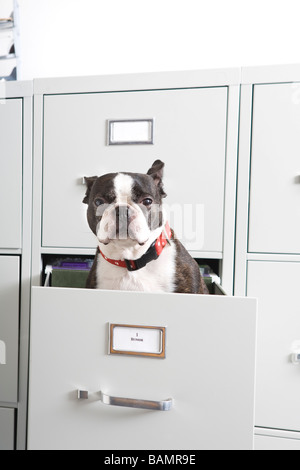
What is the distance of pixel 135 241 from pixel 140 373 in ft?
0.75

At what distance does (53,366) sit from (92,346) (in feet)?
0.25

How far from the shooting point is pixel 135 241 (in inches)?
21.8

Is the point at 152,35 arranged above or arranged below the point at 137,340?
above

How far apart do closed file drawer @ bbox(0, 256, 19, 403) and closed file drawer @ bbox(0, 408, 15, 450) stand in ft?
0.10

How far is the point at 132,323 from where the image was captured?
0.43 m

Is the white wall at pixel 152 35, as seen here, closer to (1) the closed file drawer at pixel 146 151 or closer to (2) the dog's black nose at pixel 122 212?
(1) the closed file drawer at pixel 146 151

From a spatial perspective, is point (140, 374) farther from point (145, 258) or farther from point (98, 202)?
point (98, 202)

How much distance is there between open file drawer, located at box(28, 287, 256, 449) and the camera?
0.42 metres

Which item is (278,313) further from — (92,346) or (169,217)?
(92,346)

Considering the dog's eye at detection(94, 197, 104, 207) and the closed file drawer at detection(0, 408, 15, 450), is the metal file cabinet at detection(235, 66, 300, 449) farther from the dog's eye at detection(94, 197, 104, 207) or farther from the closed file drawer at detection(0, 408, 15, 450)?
the closed file drawer at detection(0, 408, 15, 450)

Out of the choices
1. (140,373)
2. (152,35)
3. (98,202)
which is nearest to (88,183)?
(98,202)

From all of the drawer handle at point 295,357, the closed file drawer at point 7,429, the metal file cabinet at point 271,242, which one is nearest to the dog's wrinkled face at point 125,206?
the metal file cabinet at point 271,242

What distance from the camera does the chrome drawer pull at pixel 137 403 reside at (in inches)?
16.6

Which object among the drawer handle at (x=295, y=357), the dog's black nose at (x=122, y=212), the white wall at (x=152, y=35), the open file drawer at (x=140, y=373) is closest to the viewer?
the open file drawer at (x=140, y=373)
